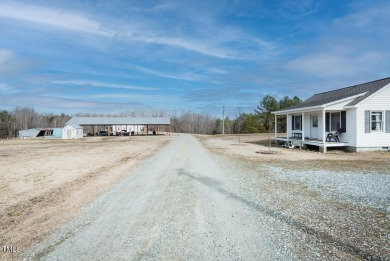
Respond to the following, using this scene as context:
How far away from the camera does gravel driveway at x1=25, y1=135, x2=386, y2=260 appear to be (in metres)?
3.59

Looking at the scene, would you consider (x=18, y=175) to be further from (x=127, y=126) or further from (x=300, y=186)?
(x=127, y=126)

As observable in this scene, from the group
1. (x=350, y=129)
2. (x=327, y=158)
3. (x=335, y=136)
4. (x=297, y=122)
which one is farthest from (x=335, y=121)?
(x=327, y=158)

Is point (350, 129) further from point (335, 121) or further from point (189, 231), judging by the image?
point (189, 231)

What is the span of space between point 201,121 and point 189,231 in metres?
79.6

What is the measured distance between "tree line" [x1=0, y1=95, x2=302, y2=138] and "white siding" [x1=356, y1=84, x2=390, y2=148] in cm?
2248

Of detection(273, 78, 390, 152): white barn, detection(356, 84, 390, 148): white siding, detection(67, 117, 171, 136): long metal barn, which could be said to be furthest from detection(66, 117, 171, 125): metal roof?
detection(356, 84, 390, 148): white siding

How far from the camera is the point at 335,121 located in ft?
60.3

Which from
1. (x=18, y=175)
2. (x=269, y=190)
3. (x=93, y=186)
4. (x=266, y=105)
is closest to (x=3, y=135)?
(x=266, y=105)

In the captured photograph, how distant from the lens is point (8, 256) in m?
3.70

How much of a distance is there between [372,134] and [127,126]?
50061 millimetres

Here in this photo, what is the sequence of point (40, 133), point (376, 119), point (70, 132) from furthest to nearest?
point (40, 133)
point (70, 132)
point (376, 119)

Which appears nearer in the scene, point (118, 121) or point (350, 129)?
point (350, 129)

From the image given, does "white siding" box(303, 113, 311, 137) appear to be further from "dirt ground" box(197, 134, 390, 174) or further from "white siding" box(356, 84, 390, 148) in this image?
"white siding" box(356, 84, 390, 148)

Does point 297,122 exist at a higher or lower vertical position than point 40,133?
higher
